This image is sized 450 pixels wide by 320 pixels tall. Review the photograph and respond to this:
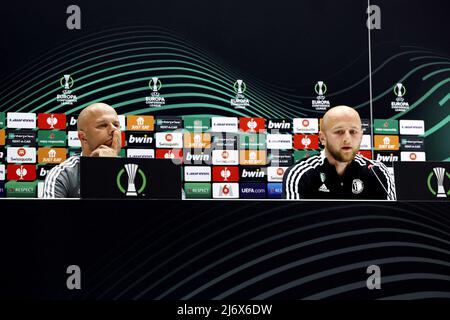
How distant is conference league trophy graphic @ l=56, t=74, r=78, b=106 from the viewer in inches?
212

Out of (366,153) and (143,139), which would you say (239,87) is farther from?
(366,153)

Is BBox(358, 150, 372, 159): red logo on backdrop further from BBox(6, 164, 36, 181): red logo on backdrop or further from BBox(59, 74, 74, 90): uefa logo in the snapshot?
BBox(6, 164, 36, 181): red logo on backdrop

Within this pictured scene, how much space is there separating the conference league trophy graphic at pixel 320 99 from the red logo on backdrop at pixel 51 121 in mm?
2060

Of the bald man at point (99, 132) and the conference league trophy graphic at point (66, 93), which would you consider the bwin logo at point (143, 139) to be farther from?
the bald man at point (99, 132)

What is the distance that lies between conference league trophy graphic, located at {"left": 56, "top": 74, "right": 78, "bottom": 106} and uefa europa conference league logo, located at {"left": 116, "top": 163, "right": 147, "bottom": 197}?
129 inches

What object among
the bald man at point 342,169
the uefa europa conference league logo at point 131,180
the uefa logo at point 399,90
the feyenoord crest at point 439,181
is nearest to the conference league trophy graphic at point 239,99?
the uefa logo at point 399,90

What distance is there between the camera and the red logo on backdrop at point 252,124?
5625 mm

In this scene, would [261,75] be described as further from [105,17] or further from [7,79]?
[7,79]

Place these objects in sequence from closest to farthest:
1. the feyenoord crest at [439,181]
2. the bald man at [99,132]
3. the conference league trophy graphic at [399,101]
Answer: the feyenoord crest at [439,181] → the bald man at [99,132] → the conference league trophy graphic at [399,101]

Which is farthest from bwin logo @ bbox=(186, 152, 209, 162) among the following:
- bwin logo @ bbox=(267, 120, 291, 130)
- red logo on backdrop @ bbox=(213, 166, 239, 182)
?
bwin logo @ bbox=(267, 120, 291, 130)

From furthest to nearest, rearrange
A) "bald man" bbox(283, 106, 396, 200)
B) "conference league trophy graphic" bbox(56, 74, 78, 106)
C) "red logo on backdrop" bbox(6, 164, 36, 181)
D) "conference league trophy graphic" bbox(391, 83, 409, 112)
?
"conference league trophy graphic" bbox(391, 83, 409, 112) < "conference league trophy graphic" bbox(56, 74, 78, 106) < "red logo on backdrop" bbox(6, 164, 36, 181) < "bald man" bbox(283, 106, 396, 200)

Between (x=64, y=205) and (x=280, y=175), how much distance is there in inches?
145

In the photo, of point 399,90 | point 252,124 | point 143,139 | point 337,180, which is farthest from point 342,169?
point 399,90

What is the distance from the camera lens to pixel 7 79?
209 inches
